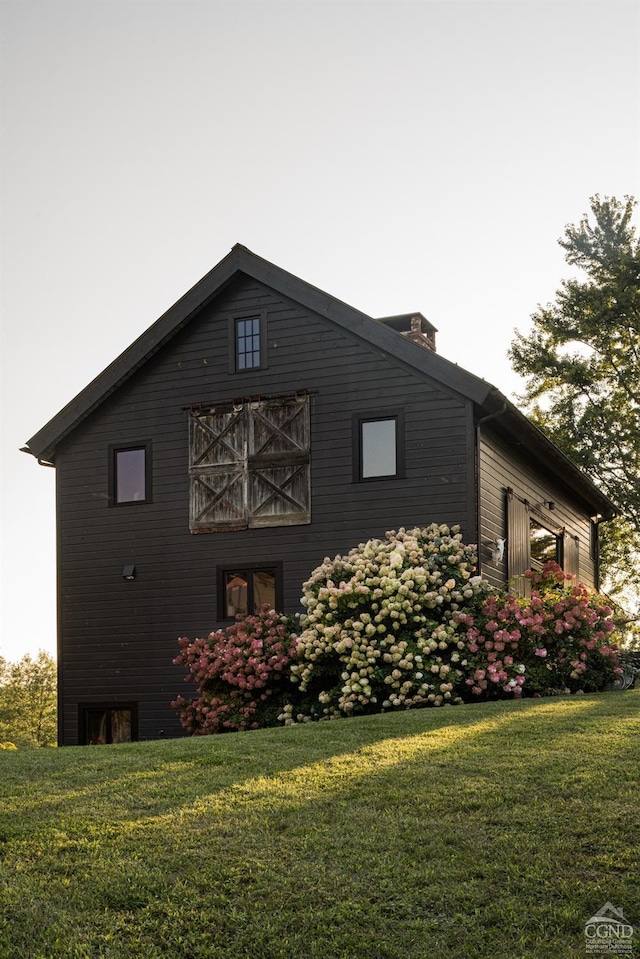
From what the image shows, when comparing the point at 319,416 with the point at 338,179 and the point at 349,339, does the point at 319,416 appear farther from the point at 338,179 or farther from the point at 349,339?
the point at 338,179

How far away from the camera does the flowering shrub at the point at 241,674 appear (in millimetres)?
15094

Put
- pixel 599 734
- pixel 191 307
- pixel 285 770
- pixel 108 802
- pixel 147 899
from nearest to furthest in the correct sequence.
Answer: pixel 147 899 → pixel 108 802 → pixel 285 770 → pixel 599 734 → pixel 191 307

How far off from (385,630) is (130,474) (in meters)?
7.33

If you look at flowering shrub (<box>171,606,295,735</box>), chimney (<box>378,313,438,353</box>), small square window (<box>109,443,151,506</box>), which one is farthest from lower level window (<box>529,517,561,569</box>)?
small square window (<box>109,443,151,506</box>)

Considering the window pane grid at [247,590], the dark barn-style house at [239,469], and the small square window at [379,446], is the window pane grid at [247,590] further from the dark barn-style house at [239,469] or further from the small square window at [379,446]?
the small square window at [379,446]

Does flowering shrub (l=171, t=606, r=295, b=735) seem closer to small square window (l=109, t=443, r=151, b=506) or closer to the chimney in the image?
small square window (l=109, t=443, r=151, b=506)

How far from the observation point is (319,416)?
1781cm

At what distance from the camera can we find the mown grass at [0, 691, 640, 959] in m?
4.86

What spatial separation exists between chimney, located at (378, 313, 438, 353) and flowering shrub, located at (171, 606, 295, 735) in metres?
7.89

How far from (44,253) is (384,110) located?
7070 mm

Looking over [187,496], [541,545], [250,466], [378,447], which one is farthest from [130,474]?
[541,545]

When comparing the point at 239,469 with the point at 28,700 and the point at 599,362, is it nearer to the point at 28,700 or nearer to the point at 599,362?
the point at 599,362

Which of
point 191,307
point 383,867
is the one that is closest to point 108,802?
point 383,867

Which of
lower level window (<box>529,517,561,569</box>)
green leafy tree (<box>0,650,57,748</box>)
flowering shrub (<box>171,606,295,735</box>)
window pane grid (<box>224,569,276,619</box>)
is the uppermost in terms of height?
lower level window (<box>529,517,561,569</box>)
